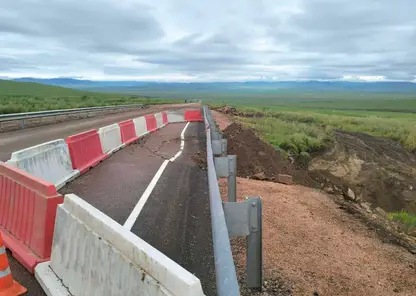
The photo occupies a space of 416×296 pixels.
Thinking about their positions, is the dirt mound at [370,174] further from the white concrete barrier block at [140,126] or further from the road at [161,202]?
the white concrete barrier block at [140,126]

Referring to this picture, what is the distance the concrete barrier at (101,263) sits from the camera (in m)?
2.82

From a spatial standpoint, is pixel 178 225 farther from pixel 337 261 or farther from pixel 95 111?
pixel 95 111

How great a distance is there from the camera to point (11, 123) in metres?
25.1

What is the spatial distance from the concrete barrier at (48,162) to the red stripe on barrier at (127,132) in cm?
617

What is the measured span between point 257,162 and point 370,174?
8.95m

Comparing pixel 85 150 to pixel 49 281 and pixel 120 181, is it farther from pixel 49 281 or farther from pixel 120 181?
pixel 49 281

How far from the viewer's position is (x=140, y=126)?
830 inches

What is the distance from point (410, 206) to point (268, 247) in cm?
1340

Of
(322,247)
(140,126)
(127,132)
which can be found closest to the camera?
(322,247)

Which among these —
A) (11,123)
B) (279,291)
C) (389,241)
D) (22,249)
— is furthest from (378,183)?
(11,123)

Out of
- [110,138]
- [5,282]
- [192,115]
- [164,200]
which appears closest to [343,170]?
[110,138]

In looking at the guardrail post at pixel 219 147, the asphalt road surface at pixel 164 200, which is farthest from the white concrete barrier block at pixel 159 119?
the guardrail post at pixel 219 147

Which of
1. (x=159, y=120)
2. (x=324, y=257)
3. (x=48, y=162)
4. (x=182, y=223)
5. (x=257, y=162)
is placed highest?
(x=159, y=120)

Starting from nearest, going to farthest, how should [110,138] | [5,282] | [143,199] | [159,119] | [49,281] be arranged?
1. [5,282]
2. [49,281]
3. [143,199]
4. [110,138]
5. [159,119]
